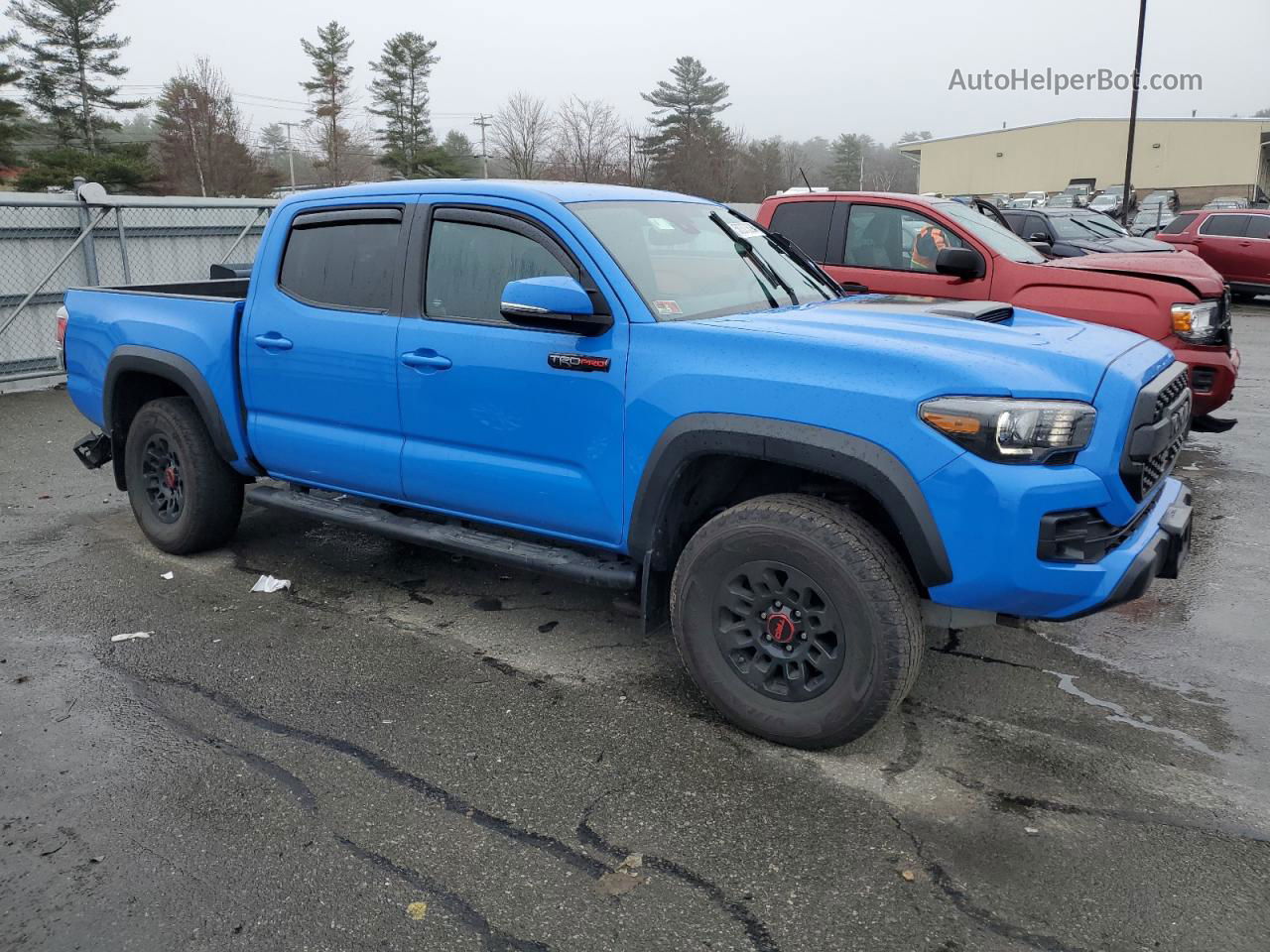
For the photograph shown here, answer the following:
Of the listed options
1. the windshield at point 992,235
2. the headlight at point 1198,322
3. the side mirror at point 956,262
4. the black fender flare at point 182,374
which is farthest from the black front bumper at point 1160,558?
the windshield at point 992,235

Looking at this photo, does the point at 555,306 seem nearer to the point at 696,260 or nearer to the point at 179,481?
the point at 696,260

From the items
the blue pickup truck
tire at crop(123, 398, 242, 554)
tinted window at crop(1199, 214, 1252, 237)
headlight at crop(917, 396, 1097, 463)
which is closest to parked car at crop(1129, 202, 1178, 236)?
tinted window at crop(1199, 214, 1252, 237)

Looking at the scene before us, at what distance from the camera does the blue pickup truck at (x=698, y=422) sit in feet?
10.3

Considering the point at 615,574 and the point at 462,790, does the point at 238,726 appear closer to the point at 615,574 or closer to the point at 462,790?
the point at 462,790

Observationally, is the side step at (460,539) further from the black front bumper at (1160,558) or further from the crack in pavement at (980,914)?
the black front bumper at (1160,558)

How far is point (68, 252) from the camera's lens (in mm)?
11117

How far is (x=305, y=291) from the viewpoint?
4766 millimetres

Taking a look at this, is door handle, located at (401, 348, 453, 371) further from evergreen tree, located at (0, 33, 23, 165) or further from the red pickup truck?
evergreen tree, located at (0, 33, 23, 165)

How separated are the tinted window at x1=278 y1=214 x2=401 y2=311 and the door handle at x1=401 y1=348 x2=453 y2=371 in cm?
32

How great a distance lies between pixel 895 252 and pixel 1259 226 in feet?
45.9

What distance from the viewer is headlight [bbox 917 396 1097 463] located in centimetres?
306

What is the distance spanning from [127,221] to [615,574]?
Result: 10452 mm

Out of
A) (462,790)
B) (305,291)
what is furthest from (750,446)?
(305,291)

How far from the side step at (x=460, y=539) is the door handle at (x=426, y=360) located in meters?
0.71
